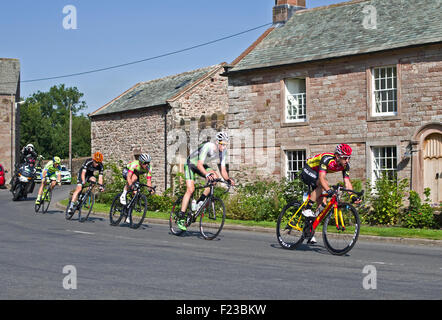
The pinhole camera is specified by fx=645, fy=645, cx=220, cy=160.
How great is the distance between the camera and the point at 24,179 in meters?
26.9

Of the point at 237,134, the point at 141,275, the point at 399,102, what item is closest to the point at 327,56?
the point at 399,102

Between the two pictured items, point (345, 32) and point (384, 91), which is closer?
point (384, 91)

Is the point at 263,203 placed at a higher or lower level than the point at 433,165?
lower

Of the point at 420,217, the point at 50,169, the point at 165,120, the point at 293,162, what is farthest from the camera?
the point at 165,120

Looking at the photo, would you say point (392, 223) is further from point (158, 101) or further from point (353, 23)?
point (158, 101)

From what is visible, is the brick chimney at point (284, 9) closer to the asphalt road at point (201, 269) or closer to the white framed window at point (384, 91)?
the white framed window at point (384, 91)

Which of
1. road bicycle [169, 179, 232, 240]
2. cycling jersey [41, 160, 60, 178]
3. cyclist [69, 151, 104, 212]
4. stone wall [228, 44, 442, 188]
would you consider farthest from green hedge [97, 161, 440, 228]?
road bicycle [169, 179, 232, 240]

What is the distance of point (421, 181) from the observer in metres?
21.4

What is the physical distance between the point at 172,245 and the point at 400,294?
5710 millimetres

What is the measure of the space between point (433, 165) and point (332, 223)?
40.5 ft

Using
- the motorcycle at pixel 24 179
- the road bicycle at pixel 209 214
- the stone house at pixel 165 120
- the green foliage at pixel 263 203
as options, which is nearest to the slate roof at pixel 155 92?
the stone house at pixel 165 120

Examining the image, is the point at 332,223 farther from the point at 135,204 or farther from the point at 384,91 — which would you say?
the point at 384,91

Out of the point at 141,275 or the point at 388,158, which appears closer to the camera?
the point at 141,275

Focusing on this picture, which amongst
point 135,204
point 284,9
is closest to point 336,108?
point 284,9
